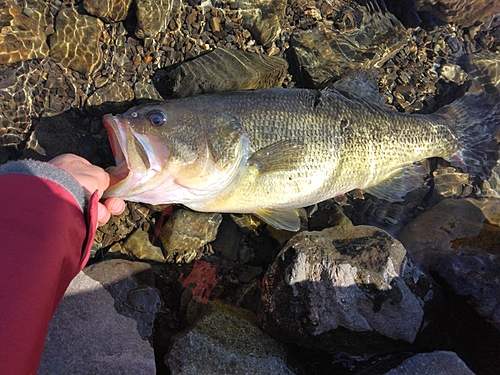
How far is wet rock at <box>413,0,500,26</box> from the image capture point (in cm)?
464

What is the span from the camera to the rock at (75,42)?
150 inches

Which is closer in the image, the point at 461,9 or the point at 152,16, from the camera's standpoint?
the point at 152,16

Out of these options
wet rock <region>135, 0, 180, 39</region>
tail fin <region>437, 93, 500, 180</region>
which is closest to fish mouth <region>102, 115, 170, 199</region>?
wet rock <region>135, 0, 180, 39</region>

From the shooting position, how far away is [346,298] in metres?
2.98

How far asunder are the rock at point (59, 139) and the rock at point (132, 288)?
1109mm

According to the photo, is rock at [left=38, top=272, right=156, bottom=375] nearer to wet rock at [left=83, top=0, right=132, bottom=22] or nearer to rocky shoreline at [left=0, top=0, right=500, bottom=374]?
rocky shoreline at [left=0, top=0, right=500, bottom=374]

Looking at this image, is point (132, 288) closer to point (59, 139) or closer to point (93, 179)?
point (93, 179)

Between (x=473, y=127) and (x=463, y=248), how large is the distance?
1.38 meters

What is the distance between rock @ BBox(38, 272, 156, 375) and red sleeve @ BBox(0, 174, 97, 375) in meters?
1.02

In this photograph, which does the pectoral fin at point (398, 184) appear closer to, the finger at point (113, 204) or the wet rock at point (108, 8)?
the finger at point (113, 204)

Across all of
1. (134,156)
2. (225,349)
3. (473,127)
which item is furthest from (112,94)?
(473,127)

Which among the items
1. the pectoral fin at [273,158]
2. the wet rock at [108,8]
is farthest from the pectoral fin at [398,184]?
the wet rock at [108,8]

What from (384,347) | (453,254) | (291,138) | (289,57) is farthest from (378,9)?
(384,347)

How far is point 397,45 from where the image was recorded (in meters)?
4.61
